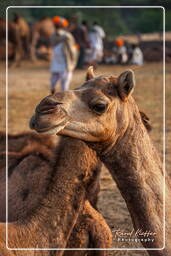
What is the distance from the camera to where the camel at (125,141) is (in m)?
4.25

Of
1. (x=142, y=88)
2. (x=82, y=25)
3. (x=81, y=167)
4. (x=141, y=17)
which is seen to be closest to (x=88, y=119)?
(x=81, y=167)

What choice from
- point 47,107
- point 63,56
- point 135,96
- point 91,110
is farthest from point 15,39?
point 47,107

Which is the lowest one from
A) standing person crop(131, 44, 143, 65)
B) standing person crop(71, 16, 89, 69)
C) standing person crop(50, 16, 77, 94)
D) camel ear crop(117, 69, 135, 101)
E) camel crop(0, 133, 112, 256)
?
camel crop(0, 133, 112, 256)

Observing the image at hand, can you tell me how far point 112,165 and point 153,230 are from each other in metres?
0.50

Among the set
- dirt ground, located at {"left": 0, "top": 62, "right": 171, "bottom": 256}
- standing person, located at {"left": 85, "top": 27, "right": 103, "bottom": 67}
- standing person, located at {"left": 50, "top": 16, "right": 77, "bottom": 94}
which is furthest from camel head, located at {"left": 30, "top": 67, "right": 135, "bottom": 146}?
standing person, located at {"left": 85, "top": 27, "right": 103, "bottom": 67}

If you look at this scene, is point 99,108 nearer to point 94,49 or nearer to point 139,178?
point 139,178

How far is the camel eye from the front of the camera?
4.25m

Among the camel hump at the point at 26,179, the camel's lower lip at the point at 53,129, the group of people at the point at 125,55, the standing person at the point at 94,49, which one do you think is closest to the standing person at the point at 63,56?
the camel hump at the point at 26,179

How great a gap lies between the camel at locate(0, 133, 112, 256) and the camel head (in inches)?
34.4

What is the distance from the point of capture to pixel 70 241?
5570mm

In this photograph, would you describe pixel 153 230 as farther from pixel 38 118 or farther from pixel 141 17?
pixel 141 17

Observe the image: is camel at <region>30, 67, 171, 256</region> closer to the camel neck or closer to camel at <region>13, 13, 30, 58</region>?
the camel neck

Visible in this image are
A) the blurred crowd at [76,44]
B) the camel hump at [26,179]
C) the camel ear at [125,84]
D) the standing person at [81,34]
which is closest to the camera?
the camel ear at [125,84]

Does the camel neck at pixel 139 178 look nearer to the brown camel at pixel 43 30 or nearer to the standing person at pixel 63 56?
the standing person at pixel 63 56
